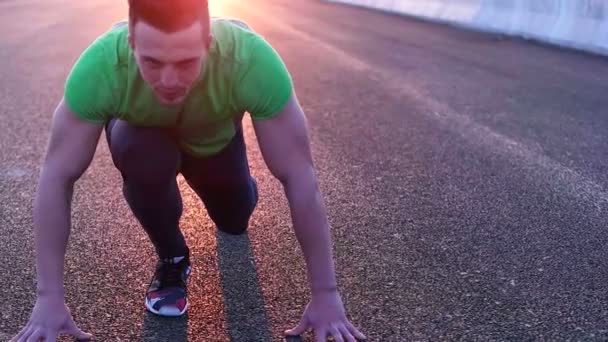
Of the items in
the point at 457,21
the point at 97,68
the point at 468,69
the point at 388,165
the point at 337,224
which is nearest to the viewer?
the point at 97,68

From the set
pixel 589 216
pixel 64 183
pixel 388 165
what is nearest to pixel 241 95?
pixel 64 183

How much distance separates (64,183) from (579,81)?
6.47 meters

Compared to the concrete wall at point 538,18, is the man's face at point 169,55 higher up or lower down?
higher up

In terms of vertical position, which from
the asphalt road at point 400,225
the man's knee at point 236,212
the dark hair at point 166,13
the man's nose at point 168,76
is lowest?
the asphalt road at point 400,225

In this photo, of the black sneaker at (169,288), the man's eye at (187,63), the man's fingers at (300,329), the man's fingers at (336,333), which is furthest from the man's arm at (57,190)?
the man's fingers at (336,333)

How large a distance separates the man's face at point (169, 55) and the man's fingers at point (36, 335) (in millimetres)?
822

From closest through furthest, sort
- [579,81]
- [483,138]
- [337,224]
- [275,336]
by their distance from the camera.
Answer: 1. [275,336]
2. [337,224]
3. [483,138]
4. [579,81]

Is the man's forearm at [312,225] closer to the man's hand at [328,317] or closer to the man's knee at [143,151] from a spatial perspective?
the man's hand at [328,317]

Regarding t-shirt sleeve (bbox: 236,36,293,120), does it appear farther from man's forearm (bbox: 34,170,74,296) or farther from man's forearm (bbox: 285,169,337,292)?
man's forearm (bbox: 34,170,74,296)

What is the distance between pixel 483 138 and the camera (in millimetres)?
5469

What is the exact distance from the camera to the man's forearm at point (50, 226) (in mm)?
2389

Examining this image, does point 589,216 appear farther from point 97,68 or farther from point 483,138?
point 97,68

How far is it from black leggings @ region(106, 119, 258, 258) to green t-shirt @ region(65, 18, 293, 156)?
16 centimetres

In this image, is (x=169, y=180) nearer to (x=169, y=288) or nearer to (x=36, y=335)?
(x=169, y=288)
